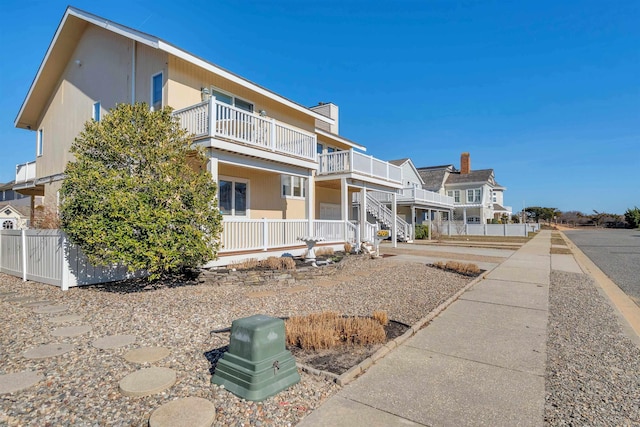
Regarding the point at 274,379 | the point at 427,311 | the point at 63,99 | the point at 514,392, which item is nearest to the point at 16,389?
the point at 274,379

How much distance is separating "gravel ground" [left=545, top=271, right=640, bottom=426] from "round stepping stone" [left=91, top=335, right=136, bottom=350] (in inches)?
195

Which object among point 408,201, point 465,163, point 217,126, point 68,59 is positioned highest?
point 465,163

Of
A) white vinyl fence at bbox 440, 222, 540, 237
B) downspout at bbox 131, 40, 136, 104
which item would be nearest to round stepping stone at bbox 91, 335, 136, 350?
downspout at bbox 131, 40, 136, 104

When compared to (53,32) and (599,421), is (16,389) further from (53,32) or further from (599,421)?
(53,32)

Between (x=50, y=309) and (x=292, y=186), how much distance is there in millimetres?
10927

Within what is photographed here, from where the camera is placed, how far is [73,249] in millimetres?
7996

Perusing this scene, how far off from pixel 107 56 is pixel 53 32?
3.61 meters

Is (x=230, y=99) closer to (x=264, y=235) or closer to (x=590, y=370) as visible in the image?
(x=264, y=235)

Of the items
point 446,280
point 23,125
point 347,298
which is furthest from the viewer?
point 23,125

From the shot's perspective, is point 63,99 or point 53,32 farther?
point 63,99

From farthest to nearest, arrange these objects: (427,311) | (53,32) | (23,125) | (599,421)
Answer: (23,125) < (53,32) < (427,311) < (599,421)

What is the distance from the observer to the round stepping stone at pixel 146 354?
159 inches

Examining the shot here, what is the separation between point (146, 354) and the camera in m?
4.20

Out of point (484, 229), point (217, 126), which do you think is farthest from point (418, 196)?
point (217, 126)
